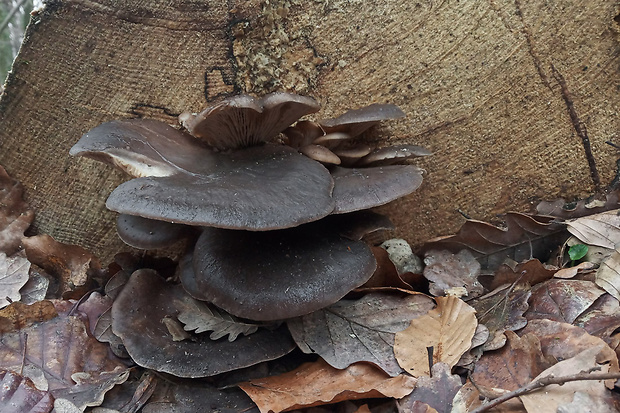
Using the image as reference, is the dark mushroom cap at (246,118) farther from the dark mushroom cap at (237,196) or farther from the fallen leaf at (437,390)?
the fallen leaf at (437,390)

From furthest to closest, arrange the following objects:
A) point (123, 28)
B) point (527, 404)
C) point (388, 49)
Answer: point (388, 49)
point (123, 28)
point (527, 404)

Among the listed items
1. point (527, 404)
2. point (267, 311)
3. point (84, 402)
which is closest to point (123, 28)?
point (267, 311)

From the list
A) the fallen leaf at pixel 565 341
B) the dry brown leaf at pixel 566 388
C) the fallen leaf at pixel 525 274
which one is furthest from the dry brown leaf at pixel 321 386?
the fallen leaf at pixel 525 274

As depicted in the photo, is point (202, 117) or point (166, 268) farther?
point (166, 268)

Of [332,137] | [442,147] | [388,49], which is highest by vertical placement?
[388,49]

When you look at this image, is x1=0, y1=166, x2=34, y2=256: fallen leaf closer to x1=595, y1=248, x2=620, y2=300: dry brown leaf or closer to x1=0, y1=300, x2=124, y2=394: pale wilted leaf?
x1=0, y1=300, x2=124, y2=394: pale wilted leaf

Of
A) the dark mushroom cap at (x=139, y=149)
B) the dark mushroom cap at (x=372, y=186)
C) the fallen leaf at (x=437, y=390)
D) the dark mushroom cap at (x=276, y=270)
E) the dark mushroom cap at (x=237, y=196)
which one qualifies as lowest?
the fallen leaf at (x=437, y=390)

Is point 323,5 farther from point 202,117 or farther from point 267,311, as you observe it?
point 267,311
